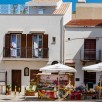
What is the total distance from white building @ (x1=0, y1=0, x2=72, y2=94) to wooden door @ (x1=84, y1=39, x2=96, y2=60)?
2.12 metres

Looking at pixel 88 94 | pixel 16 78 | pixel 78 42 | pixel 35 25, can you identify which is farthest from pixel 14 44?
pixel 88 94

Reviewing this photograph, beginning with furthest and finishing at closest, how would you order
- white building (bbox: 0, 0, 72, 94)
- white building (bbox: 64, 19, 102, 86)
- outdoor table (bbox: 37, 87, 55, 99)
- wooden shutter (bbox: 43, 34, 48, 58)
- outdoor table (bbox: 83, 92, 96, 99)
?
white building (bbox: 64, 19, 102, 86), white building (bbox: 0, 0, 72, 94), wooden shutter (bbox: 43, 34, 48, 58), outdoor table (bbox: 83, 92, 96, 99), outdoor table (bbox: 37, 87, 55, 99)

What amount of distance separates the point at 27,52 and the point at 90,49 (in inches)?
216

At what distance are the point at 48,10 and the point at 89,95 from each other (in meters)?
20.2

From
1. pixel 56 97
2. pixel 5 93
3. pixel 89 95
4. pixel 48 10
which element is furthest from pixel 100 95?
pixel 48 10

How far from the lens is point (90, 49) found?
44.3 m

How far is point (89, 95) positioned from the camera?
35500mm

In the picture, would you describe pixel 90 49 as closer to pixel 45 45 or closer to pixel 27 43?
pixel 45 45

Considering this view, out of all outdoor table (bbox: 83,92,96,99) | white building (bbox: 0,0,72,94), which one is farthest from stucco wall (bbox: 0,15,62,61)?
outdoor table (bbox: 83,92,96,99)

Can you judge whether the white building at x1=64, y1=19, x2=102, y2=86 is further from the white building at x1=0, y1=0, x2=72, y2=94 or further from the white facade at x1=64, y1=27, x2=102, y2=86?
the white building at x1=0, y1=0, x2=72, y2=94

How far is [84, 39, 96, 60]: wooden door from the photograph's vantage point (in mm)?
44031

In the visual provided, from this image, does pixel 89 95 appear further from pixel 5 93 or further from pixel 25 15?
pixel 25 15

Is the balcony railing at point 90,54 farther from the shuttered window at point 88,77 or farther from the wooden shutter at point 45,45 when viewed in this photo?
the wooden shutter at point 45,45

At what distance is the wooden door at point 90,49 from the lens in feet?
144
